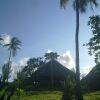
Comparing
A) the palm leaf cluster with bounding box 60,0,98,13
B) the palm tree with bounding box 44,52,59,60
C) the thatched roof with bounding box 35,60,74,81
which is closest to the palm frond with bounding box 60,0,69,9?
the palm leaf cluster with bounding box 60,0,98,13

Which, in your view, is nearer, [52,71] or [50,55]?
[52,71]

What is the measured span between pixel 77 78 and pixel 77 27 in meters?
5.47

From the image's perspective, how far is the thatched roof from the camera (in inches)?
2146

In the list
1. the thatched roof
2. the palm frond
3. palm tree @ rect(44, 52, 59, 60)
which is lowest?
the thatched roof

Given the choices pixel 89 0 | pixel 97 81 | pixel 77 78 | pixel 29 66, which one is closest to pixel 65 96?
pixel 77 78

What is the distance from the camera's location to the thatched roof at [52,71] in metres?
54.5

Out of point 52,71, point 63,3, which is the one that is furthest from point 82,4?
point 52,71

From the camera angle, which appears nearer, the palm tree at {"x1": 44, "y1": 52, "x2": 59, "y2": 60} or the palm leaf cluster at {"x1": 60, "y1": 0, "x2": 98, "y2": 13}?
the palm leaf cluster at {"x1": 60, "y1": 0, "x2": 98, "y2": 13}

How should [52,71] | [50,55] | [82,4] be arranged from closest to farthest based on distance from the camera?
[82,4] < [52,71] < [50,55]

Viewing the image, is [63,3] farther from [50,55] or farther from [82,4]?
[50,55]

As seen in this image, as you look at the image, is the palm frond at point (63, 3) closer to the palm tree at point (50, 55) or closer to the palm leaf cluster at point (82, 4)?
the palm leaf cluster at point (82, 4)

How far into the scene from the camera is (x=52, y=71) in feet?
179

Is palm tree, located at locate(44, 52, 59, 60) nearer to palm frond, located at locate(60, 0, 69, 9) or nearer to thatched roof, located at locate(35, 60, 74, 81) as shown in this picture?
thatched roof, located at locate(35, 60, 74, 81)

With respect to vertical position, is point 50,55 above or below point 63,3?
above
